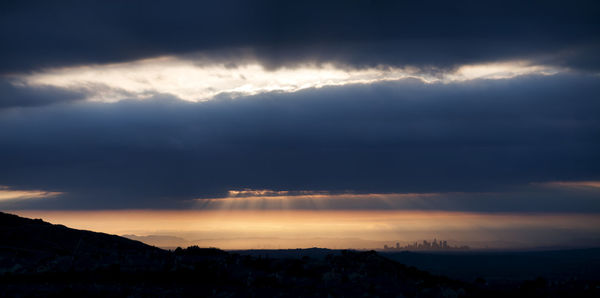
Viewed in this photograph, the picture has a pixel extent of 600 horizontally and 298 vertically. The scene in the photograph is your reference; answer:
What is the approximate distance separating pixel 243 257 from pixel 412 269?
59.0ft

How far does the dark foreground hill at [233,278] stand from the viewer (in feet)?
140

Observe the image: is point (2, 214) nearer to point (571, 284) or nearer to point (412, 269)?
point (412, 269)

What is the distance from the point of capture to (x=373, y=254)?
64.1m

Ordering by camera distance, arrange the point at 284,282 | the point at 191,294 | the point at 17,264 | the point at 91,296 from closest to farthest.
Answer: the point at 91,296 < the point at 191,294 < the point at 284,282 < the point at 17,264

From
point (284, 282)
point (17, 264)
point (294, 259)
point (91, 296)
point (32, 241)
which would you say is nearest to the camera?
point (91, 296)

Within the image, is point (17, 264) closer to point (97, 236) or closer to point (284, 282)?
point (284, 282)

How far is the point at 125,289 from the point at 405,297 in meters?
20.2

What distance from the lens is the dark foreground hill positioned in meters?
42.8

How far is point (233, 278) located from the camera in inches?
1911

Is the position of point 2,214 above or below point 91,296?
above

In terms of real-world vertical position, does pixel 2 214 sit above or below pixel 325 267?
above

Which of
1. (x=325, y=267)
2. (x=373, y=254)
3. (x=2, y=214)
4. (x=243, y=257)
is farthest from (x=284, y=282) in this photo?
(x=2, y=214)

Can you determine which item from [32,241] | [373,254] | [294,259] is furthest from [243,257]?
[32,241]

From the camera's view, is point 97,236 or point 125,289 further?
point 97,236
